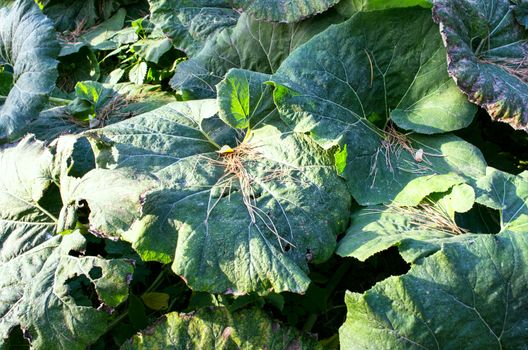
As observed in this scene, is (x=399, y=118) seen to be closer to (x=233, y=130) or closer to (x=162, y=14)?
(x=233, y=130)

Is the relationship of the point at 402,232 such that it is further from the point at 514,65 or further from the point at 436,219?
the point at 514,65

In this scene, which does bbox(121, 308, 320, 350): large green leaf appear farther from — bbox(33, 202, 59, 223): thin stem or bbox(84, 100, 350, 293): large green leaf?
bbox(33, 202, 59, 223): thin stem

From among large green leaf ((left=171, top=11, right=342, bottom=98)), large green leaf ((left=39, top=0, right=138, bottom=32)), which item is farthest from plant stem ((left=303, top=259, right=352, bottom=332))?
large green leaf ((left=39, top=0, right=138, bottom=32))

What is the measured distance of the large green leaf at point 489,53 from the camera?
238cm

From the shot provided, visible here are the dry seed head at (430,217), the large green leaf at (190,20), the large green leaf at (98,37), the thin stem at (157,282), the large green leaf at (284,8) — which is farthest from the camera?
the large green leaf at (98,37)

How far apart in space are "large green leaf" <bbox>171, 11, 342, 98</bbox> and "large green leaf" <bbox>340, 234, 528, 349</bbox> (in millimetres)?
1426

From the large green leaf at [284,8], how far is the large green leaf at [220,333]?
1.35m

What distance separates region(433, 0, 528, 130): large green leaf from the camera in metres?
2.38

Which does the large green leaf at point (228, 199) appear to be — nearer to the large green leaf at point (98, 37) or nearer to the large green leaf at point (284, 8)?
the large green leaf at point (284, 8)

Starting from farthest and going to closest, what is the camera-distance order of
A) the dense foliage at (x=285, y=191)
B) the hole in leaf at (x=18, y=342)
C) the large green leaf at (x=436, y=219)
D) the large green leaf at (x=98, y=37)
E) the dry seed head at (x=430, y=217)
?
the large green leaf at (x=98, y=37), the hole in leaf at (x=18, y=342), the dry seed head at (x=430, y=217), the large green leaf at (x=436, y=219), the dense foliage at (x=285, y=191)

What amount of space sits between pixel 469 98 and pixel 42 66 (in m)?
1.83

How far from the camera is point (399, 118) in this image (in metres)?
2.50

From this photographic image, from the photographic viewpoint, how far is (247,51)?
289 cm

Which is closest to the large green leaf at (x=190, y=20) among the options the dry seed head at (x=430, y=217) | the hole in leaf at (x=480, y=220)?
the dry seed head at (x=430, y=217)
